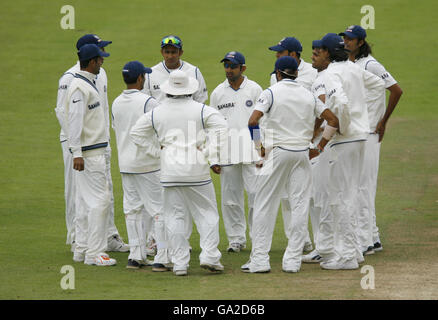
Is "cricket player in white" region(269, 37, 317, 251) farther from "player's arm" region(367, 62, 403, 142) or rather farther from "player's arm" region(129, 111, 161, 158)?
"player's arm" region(129, 111, 161, 158)

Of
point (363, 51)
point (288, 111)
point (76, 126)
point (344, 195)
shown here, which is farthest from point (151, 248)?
point (363, 51)

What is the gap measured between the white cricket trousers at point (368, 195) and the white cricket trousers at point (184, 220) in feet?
6.75

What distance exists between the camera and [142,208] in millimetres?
9555

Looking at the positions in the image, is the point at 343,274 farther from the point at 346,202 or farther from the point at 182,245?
the point at 182,245

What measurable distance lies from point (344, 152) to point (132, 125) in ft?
8.20

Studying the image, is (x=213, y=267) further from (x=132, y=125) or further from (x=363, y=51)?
(x=363, y=51)

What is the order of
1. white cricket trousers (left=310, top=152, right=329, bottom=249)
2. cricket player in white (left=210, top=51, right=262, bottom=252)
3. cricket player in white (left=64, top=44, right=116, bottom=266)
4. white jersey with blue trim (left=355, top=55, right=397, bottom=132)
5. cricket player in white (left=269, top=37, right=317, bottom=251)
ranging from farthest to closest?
1. cricket player in white (left=210, top=51, right=262, bottom=252)
2. cricket player in white (left=269, top=37, right=317, bottom=251)
3. white jersey with blue trim (left=355, top=55, right=397, bottom=132)
4. white cricket trousers (left=310, top=152, right=329, bottom=249)
5. cricket player in white (left=64, top=44, right=116, bottom=266)

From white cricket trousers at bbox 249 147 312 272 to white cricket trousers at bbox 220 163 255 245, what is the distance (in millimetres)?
1600

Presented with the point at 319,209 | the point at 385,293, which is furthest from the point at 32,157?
the point at 385,293

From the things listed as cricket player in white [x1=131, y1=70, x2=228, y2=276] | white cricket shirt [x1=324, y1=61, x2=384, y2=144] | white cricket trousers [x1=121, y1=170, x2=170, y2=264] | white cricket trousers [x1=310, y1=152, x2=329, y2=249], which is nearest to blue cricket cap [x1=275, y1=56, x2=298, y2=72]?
white cricket shirt [x1=324, y1=61, x2=384, y2=144]

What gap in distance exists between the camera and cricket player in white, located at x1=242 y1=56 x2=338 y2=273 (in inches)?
348

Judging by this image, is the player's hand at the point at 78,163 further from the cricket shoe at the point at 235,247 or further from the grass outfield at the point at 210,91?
the cricket shoe at the point at 235,247

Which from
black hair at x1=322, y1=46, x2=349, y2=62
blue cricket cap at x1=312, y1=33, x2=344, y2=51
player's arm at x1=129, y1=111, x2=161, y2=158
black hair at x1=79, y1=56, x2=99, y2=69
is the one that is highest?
blue cricket cap at x1=312, y1=33, x2=344, y2=51
